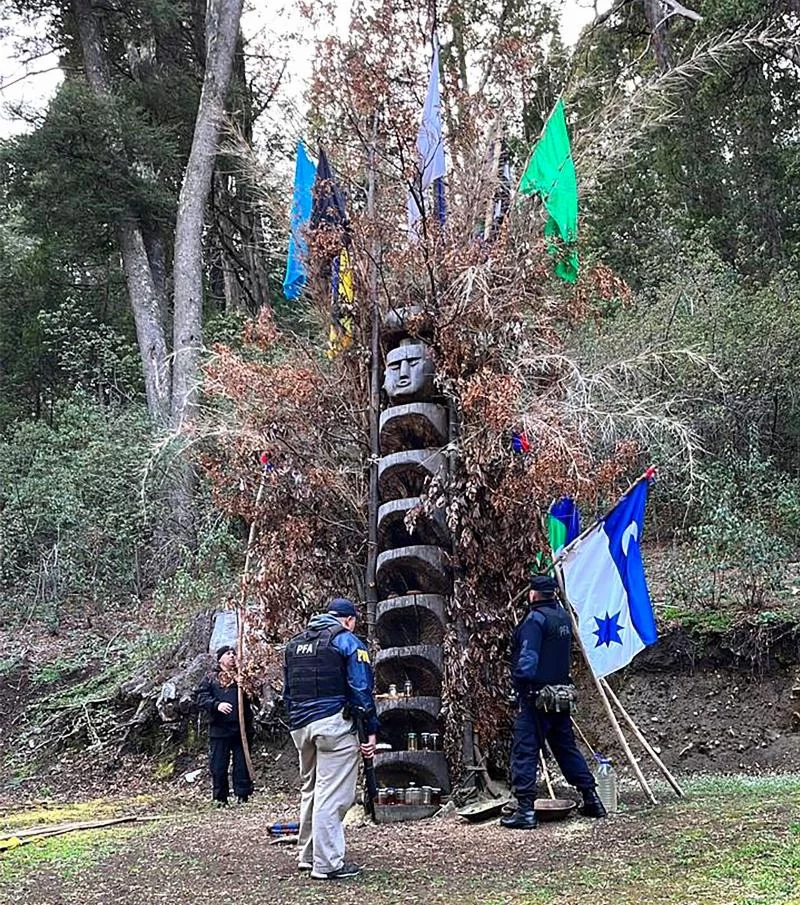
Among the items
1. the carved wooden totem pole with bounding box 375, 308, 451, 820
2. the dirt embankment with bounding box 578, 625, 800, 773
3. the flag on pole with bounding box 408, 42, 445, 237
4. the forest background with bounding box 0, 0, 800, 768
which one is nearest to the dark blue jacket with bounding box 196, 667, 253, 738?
the forest background with bounding box 0, 0, 800, 768

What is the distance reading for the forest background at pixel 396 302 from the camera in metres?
8.27

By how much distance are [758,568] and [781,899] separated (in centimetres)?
739

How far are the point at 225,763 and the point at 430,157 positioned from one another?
18.4ft

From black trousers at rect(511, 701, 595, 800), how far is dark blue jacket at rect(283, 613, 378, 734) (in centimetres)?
122

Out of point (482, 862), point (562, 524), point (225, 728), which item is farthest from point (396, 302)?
point (482, 862)

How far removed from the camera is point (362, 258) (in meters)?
8.68

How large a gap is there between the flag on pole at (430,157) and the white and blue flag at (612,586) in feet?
9.38

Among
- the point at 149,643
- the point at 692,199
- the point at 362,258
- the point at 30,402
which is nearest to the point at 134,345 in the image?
the point at 30,402

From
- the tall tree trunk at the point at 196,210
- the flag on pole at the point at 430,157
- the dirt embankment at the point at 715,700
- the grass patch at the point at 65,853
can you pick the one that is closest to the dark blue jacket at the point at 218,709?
the grass patch at the point at 65,853

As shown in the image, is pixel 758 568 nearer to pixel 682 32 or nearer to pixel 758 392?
pixel 758 392

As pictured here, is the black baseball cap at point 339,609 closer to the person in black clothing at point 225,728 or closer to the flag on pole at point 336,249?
the person in black clothing at point 225,728

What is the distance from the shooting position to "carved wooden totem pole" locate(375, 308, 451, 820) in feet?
25.5

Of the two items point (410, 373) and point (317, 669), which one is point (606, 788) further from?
point (410, 373)

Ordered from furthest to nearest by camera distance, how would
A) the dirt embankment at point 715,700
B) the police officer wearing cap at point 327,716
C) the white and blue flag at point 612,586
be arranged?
1. the dirt embankment at point 715,700
2. the white and blue flag at point 612,586
3. the police officer wearing cap at point 327,716
